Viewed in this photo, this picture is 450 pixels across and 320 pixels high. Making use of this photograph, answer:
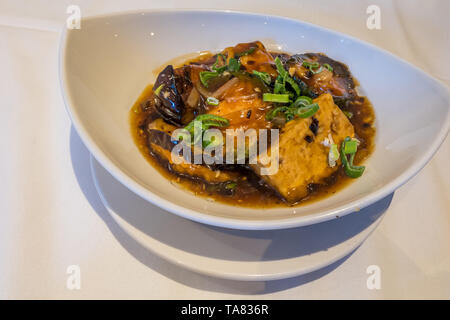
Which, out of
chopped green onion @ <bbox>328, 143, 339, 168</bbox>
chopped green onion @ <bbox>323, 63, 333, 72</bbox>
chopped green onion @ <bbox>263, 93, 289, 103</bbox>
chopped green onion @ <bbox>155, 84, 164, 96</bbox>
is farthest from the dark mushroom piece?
chopped green onion @ <bbox>323, 63, 333, 72</bbox>

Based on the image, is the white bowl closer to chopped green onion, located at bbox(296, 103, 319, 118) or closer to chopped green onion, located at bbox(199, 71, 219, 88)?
chopped green onion, located at bbox(296, 103, 319, 118)

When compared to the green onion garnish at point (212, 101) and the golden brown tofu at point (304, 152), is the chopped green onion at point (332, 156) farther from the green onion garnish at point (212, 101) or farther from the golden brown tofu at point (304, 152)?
the green onion garnish at point (212, 101)

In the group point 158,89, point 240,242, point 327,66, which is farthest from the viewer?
point 327,66

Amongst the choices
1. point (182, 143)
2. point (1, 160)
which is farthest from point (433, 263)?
point (1, 160)

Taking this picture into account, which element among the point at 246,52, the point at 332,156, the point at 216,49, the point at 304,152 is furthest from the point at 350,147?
the point at 216,49

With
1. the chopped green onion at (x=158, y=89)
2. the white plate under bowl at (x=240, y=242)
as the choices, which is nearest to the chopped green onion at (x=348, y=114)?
the white plate under bowl at (x=240, y=242)

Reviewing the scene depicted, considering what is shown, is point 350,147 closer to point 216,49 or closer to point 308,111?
point 308,111

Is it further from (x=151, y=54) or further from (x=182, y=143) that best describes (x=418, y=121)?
(x=151, y=54)
